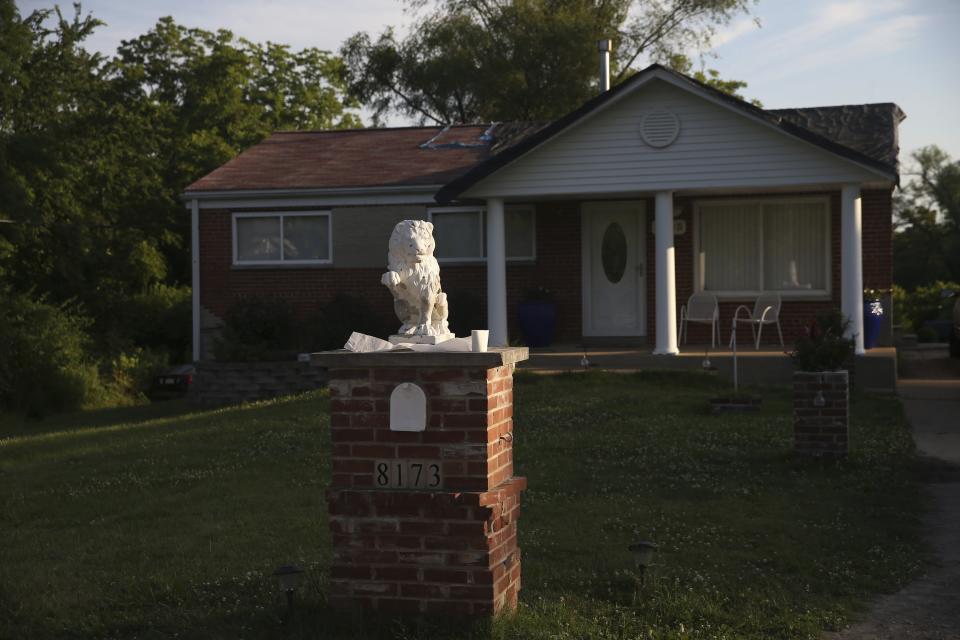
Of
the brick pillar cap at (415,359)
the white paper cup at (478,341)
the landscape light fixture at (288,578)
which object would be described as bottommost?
the landscape light fixture at (288,578)

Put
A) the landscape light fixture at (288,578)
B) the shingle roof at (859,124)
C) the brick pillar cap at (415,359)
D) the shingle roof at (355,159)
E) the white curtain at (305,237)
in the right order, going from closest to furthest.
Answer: the brick pillar cap at (415,359) < the landscape light fixture at (288,578) < the shingle roof at (859,124) < the shingle roof at (355,159) < the white curtain at (305,237)

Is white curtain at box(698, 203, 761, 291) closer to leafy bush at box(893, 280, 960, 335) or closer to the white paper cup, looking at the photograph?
the white paper cup

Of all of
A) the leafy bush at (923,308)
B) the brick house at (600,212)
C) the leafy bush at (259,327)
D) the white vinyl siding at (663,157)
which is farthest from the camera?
the leafy bush at (923,308)

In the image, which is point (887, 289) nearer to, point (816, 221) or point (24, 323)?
point (816, 221)

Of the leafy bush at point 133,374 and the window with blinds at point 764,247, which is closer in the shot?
the window with blinds at point 764,247

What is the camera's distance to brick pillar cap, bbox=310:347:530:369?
A: 215 inches

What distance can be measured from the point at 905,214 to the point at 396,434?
5068 cm

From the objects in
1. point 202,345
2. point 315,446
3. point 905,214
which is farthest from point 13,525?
point 905,214

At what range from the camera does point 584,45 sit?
114 feet

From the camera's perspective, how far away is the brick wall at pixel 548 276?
58.7 ft

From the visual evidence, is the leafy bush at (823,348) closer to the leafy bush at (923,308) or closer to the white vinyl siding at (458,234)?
the white vinyl siding at (458,234)

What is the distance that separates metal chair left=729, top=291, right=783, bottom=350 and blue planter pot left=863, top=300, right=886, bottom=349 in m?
1.28

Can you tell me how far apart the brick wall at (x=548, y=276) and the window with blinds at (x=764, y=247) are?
0.71 feet

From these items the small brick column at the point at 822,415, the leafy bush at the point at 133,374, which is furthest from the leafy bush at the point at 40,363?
the small brick column at the point at 822,415
